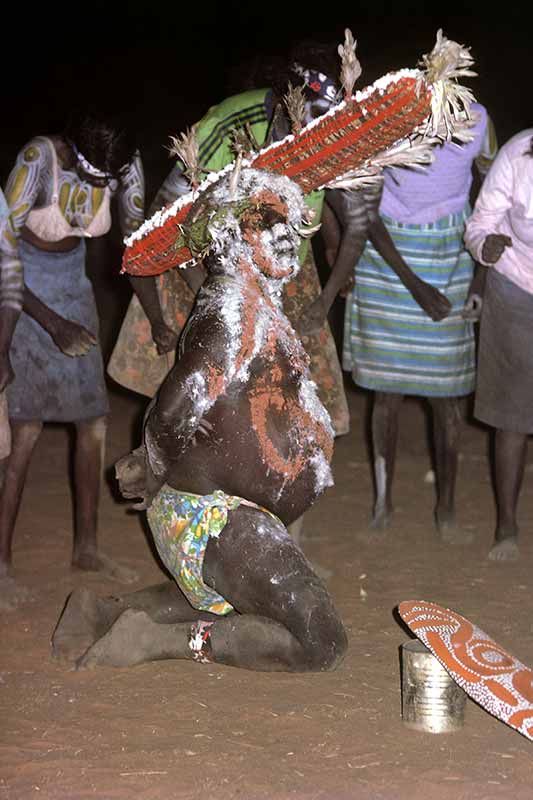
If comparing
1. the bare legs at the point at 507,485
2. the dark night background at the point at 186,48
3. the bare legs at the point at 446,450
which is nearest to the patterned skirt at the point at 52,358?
the bare legs at the point at 446,450

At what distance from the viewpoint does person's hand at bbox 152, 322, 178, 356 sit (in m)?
4.34

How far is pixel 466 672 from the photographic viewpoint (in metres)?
3.00

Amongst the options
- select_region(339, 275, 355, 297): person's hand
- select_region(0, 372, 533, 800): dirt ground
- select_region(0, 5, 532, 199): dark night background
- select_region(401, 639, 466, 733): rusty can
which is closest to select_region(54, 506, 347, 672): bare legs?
select_region(0, 372, 533, 800): dirt ground

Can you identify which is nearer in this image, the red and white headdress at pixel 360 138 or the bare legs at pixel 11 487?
the red and white headdress at pixel 360 138

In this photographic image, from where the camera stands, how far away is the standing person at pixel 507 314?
4613mm

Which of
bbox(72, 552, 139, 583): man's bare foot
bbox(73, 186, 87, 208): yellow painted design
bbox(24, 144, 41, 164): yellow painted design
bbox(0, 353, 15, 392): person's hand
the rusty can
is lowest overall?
bbox(72, 552, 139, 583): man's bare foot

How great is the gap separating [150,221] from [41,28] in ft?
58.9

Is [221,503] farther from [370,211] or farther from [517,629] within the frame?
[370,211]

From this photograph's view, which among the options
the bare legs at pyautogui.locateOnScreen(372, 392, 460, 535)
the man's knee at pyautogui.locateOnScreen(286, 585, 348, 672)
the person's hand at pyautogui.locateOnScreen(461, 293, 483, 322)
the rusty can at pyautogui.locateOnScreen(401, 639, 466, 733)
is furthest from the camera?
the bare legs at pyautogui.locateOnScreen(372, 392, 460, 535)

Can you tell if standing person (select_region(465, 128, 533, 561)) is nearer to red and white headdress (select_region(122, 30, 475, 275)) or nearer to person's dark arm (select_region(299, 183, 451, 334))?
person's dark arm (select_region(299, 183, 451, 334))

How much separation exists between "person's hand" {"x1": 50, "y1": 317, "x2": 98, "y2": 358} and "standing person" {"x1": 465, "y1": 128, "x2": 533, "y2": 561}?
1658 millimetres

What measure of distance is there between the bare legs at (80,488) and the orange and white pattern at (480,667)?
182 centimetres

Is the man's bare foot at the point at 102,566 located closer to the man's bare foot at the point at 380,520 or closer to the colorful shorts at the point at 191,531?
the colorful shorts at the point at 191,531

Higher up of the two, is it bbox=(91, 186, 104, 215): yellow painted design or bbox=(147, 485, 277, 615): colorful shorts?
bbox=(91, 186, 104, 215): yellow painted design
